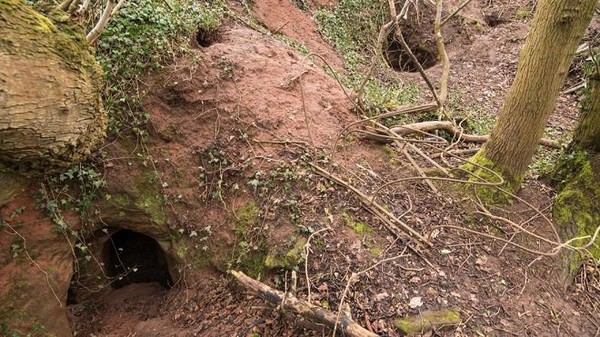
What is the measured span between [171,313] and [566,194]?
4629 millimetres

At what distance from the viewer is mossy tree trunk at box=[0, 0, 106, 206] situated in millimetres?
2395

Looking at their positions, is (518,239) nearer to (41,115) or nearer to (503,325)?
(503,325)

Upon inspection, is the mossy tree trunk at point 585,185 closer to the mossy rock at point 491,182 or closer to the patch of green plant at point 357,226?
the mossy rock at point 491,182

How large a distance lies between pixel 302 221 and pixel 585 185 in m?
3.27

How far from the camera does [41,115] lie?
2592 mm

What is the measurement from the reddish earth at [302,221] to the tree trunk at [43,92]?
155 cm

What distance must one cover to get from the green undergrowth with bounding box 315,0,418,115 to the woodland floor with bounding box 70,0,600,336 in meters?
1.50

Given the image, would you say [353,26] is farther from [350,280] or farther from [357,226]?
[350,280]

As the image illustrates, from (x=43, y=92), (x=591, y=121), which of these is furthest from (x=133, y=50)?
(x=591, y=121)

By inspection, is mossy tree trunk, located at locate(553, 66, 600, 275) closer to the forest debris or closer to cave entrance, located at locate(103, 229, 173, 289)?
the forest debris

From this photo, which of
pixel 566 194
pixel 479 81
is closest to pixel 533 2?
pixel 479 81

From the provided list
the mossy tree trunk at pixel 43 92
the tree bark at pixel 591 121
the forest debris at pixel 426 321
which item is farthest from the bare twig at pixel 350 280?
the tree bark at pixel 591 121

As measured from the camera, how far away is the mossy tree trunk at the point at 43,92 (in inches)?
94.3

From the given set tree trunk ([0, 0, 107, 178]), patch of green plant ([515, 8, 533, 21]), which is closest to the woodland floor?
tree trunk ([0, 0, 107, 178])
